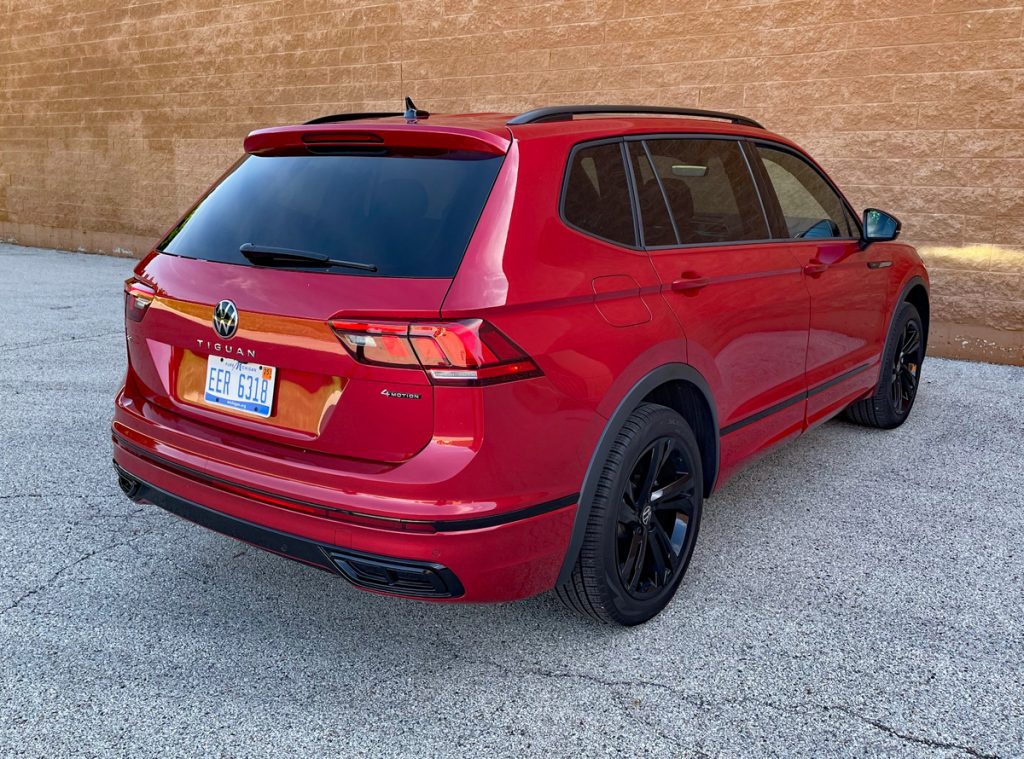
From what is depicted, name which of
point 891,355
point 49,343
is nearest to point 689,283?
point 891,355

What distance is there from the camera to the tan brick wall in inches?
274

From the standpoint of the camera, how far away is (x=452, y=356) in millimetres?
2289

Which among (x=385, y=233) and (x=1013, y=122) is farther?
(x=1013, y=122)

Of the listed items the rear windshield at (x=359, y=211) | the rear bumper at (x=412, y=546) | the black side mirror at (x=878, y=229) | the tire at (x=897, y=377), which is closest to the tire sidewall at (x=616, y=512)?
the rear bumper at (x=412, y=546)

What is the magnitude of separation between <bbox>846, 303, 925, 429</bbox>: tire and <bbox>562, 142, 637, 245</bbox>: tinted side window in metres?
2.64

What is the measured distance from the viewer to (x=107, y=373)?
6352mm

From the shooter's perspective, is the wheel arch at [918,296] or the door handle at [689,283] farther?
the wheel arch at [918,296]

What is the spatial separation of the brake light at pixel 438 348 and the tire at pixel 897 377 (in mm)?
3379

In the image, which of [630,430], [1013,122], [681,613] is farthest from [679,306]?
[1013,122]

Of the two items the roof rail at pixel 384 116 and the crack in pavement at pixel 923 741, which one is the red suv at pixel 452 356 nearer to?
the roof rail at pixel 384 116

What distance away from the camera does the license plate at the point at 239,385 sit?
2547mm

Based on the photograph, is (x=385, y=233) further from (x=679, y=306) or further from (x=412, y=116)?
(x=679, y=306)

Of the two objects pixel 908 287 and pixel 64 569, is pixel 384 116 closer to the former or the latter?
pixel 64 569

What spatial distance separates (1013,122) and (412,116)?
5.68 meters
